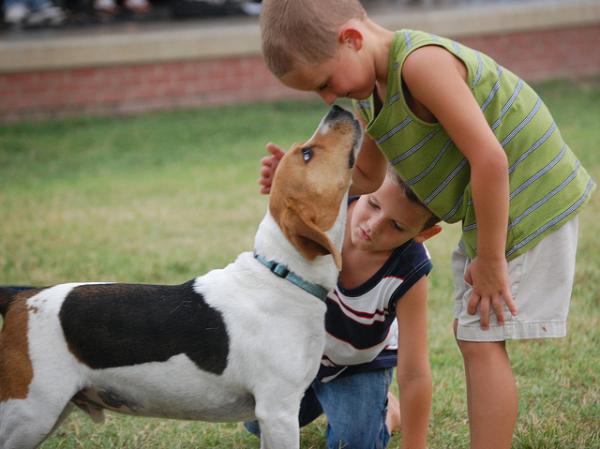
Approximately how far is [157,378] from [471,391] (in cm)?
112

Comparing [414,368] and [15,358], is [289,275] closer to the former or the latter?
[414,368]

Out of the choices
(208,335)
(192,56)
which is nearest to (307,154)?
(208,335)

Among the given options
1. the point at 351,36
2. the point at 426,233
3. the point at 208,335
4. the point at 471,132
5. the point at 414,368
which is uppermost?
the point at 351,36

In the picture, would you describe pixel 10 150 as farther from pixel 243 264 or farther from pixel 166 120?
pixel 243 264

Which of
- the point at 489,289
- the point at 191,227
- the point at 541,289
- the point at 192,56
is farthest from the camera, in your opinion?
the point at 192,56

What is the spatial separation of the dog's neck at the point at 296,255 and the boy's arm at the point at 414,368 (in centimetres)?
58

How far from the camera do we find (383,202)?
11.7ft

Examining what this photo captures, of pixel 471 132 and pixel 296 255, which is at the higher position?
pixel 471 132

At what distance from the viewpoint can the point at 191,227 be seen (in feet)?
23.7

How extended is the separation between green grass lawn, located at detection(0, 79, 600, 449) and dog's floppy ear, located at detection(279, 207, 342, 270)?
1.22m

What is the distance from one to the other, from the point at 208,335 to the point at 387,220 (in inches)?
36.5

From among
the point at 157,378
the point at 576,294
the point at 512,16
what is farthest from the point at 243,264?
the point at 512,16

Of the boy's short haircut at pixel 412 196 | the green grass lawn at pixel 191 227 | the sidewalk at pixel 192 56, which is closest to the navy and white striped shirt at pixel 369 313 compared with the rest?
the boy's short haircut at pixel 412 196

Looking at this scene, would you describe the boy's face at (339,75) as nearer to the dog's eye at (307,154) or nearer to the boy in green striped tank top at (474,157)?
the boy in green striped tank top at (474,157)
